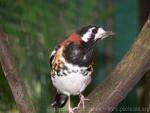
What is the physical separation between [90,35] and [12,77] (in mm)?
230

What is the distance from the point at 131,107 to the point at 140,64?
80 cm

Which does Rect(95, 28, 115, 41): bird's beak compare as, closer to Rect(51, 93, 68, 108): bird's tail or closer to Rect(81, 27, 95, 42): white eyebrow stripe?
Rect(81, 27, 95, 42): white eyebrow stripe

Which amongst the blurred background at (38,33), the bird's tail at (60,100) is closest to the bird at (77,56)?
the bird's tail at (60,100)

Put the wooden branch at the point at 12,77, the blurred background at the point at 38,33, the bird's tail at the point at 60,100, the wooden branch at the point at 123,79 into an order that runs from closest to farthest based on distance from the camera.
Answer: the wooden branch at the point at 12,77 < the wooden branch at the point at 123,79 < the bird's tail at the point at 60,100 < the blurred background at the point at 38,33

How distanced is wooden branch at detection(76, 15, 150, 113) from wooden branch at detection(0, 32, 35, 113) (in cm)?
16

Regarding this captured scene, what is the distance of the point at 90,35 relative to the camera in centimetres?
123

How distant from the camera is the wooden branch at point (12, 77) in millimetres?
1089

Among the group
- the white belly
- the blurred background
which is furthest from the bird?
the blurred background

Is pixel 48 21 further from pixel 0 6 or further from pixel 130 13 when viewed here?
pixel 130 13

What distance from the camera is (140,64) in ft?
3.94

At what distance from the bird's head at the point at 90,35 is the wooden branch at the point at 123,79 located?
8 centimetres

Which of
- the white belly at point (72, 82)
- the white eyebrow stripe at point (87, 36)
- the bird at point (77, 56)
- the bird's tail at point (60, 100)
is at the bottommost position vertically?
the bird's tail at point (60, 100)

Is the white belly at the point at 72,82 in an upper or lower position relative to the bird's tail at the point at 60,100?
upper

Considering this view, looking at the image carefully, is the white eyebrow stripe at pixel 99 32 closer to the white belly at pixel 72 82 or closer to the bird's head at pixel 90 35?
the bird's head at pixel 90 35
